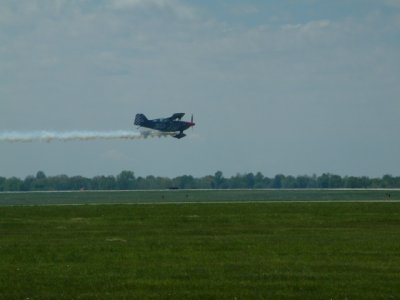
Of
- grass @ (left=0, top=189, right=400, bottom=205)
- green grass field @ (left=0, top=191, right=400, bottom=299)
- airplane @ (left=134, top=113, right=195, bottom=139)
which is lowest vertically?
green grass field @ (left=0, top=191, right=400, bottom=299)

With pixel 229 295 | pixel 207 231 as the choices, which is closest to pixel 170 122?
pixel 207 231

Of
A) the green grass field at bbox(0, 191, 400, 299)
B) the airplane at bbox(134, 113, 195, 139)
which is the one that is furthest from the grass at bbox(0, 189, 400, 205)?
the green grass field at bbox(0, 191, 400, 299)

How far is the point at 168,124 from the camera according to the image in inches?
4003

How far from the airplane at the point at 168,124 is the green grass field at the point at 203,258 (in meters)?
54.3

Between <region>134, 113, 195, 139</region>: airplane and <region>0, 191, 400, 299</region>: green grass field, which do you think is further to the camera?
<region>134, 113, 195, 139</region>: airplane

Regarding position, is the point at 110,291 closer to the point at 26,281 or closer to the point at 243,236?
the point at 26,281

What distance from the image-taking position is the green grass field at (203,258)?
18.9m

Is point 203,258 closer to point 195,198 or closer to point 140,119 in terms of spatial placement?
point 195,198

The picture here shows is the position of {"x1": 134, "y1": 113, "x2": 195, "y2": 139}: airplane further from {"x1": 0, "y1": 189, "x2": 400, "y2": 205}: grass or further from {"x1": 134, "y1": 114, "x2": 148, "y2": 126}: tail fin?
{"x1": 0, "y1": 189, "x2": 400, "y2": 205}: grass

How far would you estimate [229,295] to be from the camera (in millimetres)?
18031

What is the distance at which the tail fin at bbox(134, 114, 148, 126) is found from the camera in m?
105

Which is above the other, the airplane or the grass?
the airplane

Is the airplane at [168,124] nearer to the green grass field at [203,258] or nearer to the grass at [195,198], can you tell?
the grass at [195,198]

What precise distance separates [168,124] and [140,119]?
5302 mm
